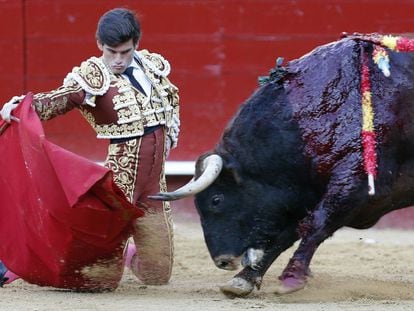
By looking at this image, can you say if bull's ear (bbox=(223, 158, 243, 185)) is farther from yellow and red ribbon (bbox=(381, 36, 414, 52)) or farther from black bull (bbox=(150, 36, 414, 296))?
yellow and red ribbon (bbox=(381, 36, 414, 52))

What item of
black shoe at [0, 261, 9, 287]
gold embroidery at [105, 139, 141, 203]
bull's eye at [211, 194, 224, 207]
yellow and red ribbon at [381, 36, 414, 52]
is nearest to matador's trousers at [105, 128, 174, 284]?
gold embroidery at [105, 139, 141, 203]

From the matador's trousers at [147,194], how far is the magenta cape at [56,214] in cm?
19

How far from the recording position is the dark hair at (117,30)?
16.1 ft

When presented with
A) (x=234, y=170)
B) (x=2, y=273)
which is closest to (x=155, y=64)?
(x=234, y=170)

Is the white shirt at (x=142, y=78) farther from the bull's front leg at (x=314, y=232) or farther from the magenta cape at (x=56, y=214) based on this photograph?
the bull's front leg at (x=314, y=232)

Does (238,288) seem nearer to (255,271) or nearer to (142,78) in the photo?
(255,271)

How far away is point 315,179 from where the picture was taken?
5.05 meters

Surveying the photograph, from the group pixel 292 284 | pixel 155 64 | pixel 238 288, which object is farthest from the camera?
pixel 155 64

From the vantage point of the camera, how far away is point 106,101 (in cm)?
505

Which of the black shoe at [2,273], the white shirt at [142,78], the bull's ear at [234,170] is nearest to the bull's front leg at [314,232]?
the bull's ear at [234,170]

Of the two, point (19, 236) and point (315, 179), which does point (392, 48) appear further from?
point (19, 236)

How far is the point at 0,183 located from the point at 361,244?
2709 mm

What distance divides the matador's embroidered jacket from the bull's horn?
0.90 ft

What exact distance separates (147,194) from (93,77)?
0.58 meters
